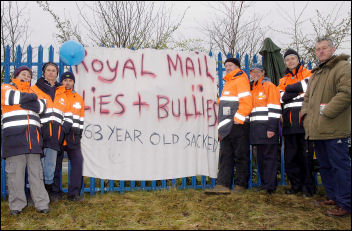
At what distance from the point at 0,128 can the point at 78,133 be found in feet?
3.16

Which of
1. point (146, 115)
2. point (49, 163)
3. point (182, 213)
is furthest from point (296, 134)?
point (49, 163)

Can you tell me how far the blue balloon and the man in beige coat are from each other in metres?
3.26

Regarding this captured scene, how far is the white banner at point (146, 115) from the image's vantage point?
4.67 m

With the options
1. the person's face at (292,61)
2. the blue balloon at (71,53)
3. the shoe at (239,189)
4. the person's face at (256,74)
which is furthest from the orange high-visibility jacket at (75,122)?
the person's face at (292,61)

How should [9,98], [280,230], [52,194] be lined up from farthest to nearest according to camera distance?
[52,194] < [9,98] < [280,230]

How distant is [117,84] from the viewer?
4.77 metres

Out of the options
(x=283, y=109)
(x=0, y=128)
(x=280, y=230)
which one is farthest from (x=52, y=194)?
(x=283, y=109)

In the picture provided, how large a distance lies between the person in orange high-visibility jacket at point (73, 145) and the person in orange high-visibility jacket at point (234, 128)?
189cm

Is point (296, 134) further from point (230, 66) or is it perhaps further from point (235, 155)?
point (230, 66)

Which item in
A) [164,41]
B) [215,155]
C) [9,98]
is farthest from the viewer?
[164,41]

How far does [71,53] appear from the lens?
173 inches

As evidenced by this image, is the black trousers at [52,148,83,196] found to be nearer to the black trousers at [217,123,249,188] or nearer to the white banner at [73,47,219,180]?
the white banner at [73,47,219,180]

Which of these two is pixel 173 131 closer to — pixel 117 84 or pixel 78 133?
pixel 117 84

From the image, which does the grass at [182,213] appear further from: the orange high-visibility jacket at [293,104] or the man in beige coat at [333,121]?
the orange high-visibility jacket at [293,104]
